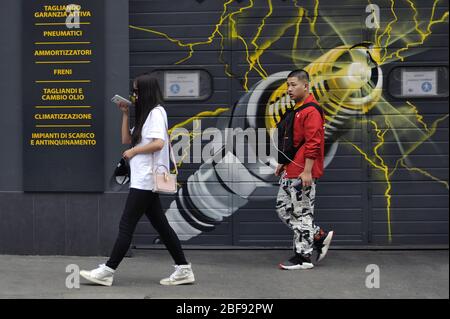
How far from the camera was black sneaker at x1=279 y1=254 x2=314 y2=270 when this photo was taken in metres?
7.48

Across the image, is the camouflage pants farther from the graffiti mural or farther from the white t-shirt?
the white t-shirt

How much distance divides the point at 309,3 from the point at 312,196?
2.26m

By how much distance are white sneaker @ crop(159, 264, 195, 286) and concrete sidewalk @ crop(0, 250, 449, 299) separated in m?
0.07

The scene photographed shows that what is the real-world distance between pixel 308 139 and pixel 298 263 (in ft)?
4.14

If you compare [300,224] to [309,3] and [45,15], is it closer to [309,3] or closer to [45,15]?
[309,3]

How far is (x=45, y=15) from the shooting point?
809 cm

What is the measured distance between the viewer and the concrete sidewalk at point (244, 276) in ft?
21.4

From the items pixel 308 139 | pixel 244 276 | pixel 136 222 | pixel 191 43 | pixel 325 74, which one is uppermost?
pixel 191 43

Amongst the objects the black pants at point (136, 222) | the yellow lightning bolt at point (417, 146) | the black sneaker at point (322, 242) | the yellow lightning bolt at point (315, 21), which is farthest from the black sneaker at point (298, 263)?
the yellow lightning bolt at point (315, 21)

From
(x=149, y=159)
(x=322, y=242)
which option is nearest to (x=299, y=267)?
(x=322, y=242)

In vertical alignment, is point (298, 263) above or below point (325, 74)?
below

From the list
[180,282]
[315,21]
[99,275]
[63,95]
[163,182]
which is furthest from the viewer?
[315,21]

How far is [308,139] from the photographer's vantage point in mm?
7230

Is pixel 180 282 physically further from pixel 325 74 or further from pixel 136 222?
pixel 325 74
